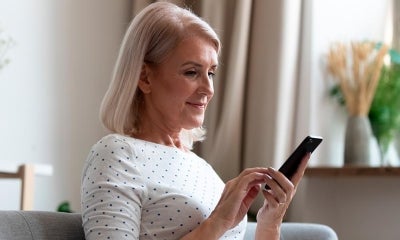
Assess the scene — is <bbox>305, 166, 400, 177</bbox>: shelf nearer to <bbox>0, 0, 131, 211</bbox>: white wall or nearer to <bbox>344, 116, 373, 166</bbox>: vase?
<bbox>344, 116, 373, 166</bbox>: vase

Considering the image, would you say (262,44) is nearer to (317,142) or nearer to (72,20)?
(72,20)

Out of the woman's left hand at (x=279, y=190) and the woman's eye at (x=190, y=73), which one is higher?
the woman's eye at (x=190, y=73)

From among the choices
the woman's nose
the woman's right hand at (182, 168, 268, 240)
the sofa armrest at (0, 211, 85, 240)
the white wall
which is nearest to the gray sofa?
the sofa armrest at (0, 211, 85, 240)

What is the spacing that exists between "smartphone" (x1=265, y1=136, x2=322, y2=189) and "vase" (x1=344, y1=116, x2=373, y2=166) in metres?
1.22

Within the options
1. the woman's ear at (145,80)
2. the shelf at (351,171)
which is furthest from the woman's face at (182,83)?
the shelf at (351,171)

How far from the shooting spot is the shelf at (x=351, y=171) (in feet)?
7.58

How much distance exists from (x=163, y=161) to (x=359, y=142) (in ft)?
4.11

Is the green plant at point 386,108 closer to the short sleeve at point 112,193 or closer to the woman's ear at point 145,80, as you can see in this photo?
the woman's ear at point 145,80

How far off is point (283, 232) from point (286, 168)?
305 millimetres

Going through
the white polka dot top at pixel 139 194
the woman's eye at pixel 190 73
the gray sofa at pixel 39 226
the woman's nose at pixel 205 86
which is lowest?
the gray sofa at pixel 39 226

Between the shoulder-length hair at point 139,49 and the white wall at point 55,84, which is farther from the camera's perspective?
the white wall at point 55,84

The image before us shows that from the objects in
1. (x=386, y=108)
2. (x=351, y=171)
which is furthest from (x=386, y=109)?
(x=351, y=171)

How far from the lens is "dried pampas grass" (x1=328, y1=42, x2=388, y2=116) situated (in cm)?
252

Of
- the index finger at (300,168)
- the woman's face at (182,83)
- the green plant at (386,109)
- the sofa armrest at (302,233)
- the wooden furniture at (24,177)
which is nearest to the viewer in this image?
the index finger at (300,168)
